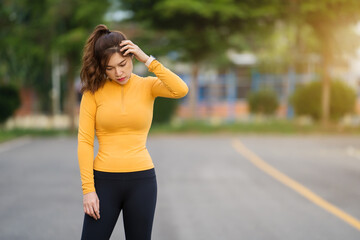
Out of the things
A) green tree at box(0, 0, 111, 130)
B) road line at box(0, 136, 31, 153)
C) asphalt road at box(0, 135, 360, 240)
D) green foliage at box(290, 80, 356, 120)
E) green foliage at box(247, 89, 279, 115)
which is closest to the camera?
asphalt road at box(0, 135, 360, 240)

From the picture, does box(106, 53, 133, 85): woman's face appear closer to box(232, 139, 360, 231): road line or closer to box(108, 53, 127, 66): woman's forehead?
box(108, 53, 127, 66): woman's forehead

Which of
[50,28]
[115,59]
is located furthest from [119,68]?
[50,28]

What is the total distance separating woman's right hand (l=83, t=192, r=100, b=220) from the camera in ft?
9.61

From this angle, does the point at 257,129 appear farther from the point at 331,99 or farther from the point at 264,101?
the point at 264,101

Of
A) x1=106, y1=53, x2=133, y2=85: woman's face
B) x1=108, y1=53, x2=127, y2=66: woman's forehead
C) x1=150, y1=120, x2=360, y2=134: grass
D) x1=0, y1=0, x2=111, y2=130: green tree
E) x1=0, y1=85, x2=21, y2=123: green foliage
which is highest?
x1=0, y1=0, x2=111, y2=130: green tree

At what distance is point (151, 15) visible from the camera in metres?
22.9

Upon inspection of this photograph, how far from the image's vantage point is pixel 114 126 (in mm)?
2959

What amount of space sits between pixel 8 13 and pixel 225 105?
74.0 feet

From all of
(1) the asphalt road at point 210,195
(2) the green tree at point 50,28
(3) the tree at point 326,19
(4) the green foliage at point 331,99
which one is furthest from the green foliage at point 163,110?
(1) the asphalt road at point 210,195

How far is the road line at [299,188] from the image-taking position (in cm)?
673

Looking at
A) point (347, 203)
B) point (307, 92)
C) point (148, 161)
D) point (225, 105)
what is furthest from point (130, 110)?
point (225, 105)

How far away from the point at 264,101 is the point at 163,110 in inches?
421

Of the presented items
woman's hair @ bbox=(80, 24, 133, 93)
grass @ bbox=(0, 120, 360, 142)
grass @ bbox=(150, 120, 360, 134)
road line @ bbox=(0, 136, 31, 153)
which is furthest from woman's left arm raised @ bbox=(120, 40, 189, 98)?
grass @ bbox=(150, 120, 360, 134)

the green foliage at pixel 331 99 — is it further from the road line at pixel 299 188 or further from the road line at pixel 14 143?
the road line at pixel 14 143
